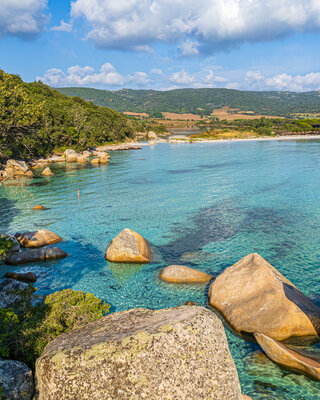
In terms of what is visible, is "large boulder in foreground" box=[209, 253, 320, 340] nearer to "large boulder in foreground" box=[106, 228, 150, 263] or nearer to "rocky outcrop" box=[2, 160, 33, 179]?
"large boulder in foreground" box=[106, 228, 150, 263]

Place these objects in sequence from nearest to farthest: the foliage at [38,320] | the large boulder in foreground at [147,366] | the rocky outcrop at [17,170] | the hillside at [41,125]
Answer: the large boulder in foreground at [147,366] < the foliage at [38,320] < the hillside at [41,125] < the rocky outcrop at [17,170]

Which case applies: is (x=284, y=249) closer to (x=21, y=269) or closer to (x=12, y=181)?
(x=21, y=269)

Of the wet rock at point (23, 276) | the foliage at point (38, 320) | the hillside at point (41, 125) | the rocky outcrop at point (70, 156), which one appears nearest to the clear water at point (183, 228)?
the wet rock at point (23, 276)

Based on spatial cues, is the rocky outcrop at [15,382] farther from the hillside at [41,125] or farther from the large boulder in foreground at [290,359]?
the hillside at [41,125]

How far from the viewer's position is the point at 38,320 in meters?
9.45

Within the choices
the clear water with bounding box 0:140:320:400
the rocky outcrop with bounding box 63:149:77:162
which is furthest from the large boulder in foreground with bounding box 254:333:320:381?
the rocky outcrop with bounding box 63:149:77:162

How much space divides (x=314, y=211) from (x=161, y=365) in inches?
1009

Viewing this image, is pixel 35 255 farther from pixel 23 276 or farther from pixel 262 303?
pixel 262 303

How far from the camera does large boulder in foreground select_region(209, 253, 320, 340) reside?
11.1m

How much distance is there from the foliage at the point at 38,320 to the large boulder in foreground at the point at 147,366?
2.44 meters

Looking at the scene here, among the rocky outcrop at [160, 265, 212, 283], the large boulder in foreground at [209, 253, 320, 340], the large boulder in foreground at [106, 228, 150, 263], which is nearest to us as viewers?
the large boulder in foreground at [209, 253, 320, 340]

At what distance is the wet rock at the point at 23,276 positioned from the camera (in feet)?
53.4

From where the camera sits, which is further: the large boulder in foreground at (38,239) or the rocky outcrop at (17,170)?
the rocky outcrop at (17,170)

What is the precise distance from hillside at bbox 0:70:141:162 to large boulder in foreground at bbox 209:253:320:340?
22.7 metres
